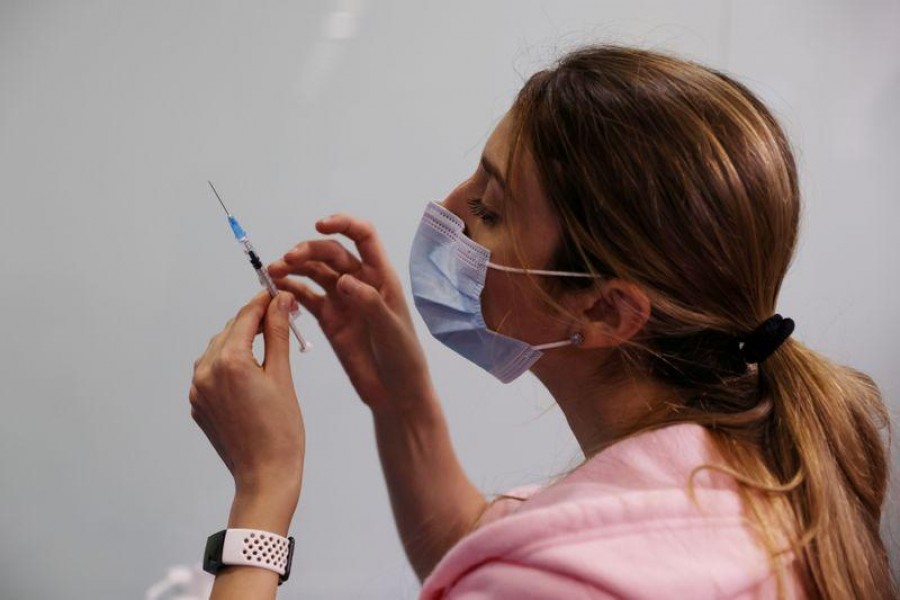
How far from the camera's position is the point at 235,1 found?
128 centimetres

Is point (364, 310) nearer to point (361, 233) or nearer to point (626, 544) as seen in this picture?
point (361, 233)

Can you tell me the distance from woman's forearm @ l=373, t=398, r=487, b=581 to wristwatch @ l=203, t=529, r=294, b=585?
0.29m

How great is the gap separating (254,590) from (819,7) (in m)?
1.23

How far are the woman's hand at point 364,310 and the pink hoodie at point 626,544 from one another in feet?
1.20

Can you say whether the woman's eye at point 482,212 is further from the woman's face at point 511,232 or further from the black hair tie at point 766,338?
the black hair tie at point 766,338

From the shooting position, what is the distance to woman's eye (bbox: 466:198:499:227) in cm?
100

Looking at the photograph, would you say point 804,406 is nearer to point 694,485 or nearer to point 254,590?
point 694,485

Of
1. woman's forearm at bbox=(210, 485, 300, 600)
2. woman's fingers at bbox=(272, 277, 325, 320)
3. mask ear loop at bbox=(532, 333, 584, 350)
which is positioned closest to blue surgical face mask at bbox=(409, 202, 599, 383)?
mask ear loop at bbox=(532, 333, 584, 350)

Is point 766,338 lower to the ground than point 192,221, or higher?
lower

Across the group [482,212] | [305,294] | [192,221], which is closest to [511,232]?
[482,212]

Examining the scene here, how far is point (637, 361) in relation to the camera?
942 millimetres

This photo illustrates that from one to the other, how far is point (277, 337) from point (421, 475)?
29cm

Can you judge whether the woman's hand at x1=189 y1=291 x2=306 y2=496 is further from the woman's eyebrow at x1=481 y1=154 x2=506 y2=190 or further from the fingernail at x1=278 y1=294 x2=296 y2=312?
the woman's eyebrow at x1=481 y1=154 x2=506 y2=190

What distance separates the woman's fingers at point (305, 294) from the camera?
1.12 meters
